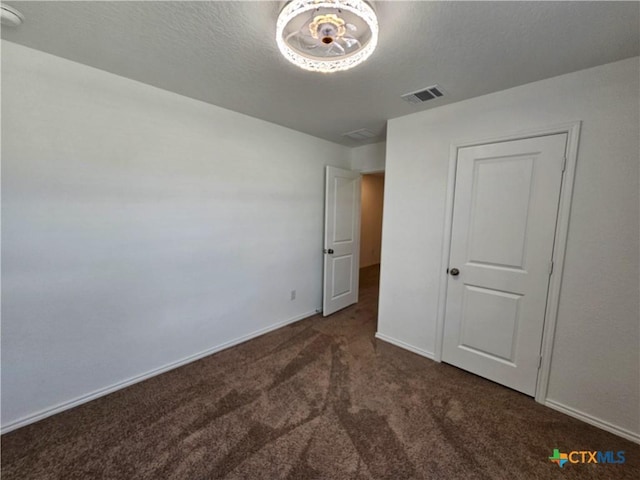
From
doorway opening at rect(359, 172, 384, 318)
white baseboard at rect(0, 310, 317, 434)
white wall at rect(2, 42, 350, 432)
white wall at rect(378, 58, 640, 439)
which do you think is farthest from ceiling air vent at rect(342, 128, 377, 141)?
doorway opening at rect(359, 172, 384, 318)

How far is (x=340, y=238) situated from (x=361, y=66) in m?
2.21

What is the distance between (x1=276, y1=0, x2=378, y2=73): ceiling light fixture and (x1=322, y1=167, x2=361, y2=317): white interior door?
191 cm

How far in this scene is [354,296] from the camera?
158 inches

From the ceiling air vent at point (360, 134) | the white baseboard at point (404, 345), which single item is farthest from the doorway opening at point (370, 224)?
the white baseboard at point (404, 345)

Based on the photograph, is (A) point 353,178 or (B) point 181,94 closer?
(B) point 181,94

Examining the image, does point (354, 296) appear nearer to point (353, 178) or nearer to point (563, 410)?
point (353, 178)

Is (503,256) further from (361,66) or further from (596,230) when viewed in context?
(361,66)

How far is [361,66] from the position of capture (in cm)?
170

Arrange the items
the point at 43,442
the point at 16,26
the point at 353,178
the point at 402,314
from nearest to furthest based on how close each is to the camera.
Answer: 1. the point at 16,26
2. the point at 43,442
3. the point at 402,314
4. the point at 353,178

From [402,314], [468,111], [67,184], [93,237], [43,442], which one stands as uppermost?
[468,111]

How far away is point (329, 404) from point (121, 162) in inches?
92.9


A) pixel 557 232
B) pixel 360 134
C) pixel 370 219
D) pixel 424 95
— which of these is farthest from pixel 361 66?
Answer: pixel 370 219

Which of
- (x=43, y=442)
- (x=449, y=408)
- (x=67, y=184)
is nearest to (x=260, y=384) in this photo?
(x=43, y=442)

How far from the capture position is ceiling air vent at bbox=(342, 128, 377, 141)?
10.0 ft
